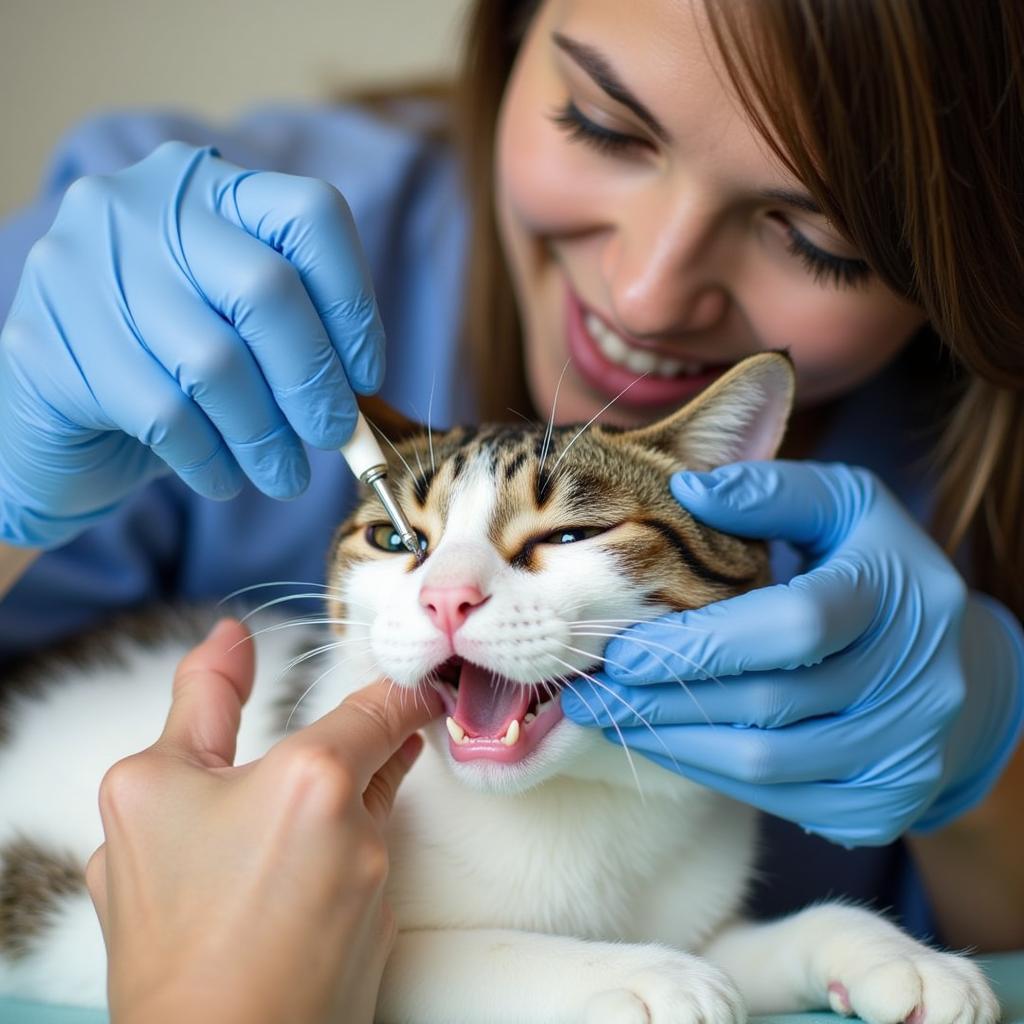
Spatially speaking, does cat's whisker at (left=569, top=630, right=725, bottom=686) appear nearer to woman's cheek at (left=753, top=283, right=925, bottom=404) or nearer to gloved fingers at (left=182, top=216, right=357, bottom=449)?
gloved fingers at (left=182, top=216, right=357, bottom=449)

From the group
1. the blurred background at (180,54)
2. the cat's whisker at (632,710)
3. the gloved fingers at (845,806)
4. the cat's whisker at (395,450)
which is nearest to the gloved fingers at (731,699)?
the cat's whisker at (632,710)

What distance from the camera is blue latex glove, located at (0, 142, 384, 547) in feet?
3.34

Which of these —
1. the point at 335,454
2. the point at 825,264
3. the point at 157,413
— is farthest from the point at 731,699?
the point at 335,454

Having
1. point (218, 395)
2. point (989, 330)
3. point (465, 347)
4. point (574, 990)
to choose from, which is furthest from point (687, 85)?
point (574, 990)

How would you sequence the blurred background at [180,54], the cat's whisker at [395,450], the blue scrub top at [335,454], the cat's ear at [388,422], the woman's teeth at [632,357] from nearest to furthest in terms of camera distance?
the cat's whisker at [395,450] → the cat's ear at [388,422] → the woman's teeth at [632,357] → the blue scrub top at [335,454] → the blurred background at [180,54]

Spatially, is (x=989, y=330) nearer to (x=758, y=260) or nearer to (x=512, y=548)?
(x=758, y=260)

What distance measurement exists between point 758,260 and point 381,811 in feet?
2.61

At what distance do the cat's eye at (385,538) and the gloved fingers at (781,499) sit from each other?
299 millimetres

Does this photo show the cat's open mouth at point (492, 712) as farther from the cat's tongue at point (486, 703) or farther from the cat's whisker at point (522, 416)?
the cat's whisker at point (522, 416)

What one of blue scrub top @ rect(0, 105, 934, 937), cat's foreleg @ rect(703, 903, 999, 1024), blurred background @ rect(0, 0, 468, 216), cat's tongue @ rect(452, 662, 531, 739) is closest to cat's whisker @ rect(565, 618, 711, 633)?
cat's tongue @ rect(452, 662, 531, 739)

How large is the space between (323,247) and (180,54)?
1882 mm

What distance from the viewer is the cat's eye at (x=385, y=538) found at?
1.10 metres

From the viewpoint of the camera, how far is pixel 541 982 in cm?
93

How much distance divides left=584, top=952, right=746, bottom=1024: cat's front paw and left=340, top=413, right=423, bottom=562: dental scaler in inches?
17.4
